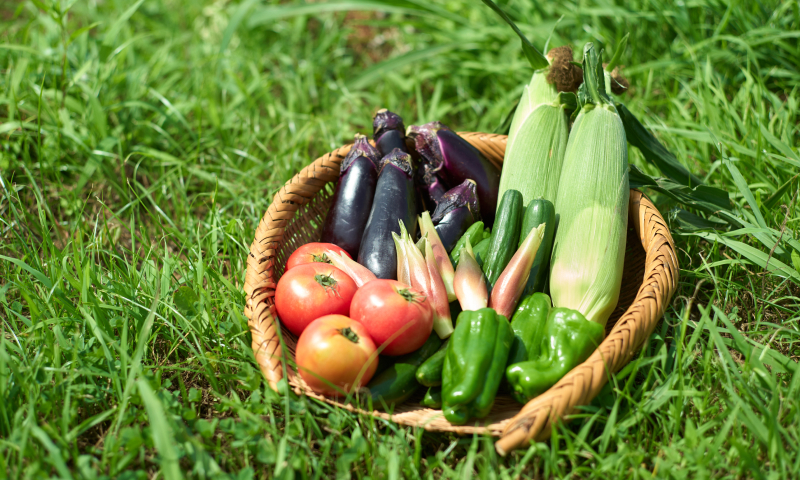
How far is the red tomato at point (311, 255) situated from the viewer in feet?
8.13

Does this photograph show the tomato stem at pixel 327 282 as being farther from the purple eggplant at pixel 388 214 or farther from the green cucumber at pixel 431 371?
the green cucumber at pixel 431 371

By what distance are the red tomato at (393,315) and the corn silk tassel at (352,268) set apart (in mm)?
209

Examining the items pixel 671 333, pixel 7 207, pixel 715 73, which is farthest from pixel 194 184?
pixel 715 73

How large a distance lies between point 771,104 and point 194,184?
3.72 meters

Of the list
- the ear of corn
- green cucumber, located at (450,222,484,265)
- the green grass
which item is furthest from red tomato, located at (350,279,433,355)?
the ear of corn

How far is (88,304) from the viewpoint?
218cm

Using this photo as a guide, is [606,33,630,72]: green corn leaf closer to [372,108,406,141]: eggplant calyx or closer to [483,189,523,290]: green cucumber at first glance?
[483,189,523,290]: green cucumber

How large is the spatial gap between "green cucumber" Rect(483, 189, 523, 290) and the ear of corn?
17cm

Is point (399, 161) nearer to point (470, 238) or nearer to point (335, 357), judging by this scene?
point (470, 238)

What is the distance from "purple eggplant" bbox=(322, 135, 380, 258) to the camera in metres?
2.67

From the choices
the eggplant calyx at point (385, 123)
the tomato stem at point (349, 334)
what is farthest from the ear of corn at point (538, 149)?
the tomato stem at point (349, 334)

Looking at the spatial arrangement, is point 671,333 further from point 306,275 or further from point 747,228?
point 306,275

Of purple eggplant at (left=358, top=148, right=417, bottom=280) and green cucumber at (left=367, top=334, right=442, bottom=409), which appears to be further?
purple eggplant at (left=358, top=148, right=417, bottom=280)

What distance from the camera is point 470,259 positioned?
234 centimetres
